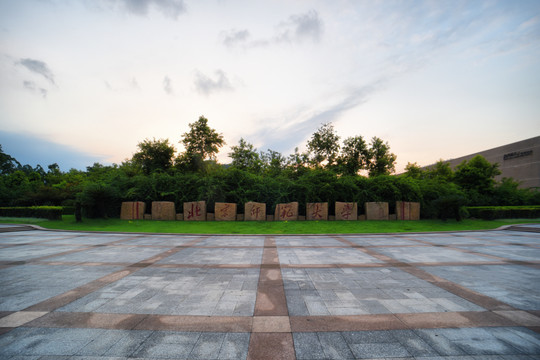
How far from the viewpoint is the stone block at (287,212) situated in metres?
15.3

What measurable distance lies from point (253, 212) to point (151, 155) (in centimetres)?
1496

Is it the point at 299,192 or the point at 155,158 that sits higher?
the point at 155,158

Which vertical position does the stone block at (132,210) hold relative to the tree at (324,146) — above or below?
below

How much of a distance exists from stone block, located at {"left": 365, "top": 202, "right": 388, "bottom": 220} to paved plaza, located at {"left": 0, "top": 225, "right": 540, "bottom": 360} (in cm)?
880

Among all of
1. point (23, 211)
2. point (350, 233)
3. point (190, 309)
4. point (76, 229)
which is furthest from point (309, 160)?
point (23, 211)

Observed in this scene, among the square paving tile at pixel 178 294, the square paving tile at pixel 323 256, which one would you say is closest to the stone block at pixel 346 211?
the square paving tile at pixel 323 256

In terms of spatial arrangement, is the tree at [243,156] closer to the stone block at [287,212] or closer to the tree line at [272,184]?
the tree line at [272,184]

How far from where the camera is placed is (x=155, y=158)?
23.0m

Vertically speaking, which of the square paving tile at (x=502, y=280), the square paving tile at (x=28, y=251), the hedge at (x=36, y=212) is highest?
the hedge at (x=36, y=212)

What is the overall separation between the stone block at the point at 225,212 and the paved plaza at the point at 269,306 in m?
8.28

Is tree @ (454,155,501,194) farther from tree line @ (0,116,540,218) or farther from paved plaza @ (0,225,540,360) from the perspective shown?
paved plaza @ (0,225,540,360)

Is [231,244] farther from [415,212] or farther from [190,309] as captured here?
[415,212]

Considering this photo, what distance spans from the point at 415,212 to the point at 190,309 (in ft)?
56.1

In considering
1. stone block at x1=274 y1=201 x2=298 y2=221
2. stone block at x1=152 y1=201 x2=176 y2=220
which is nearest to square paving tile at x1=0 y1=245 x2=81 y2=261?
stone block at x1=152 y1=201 x2=176 y2=220
